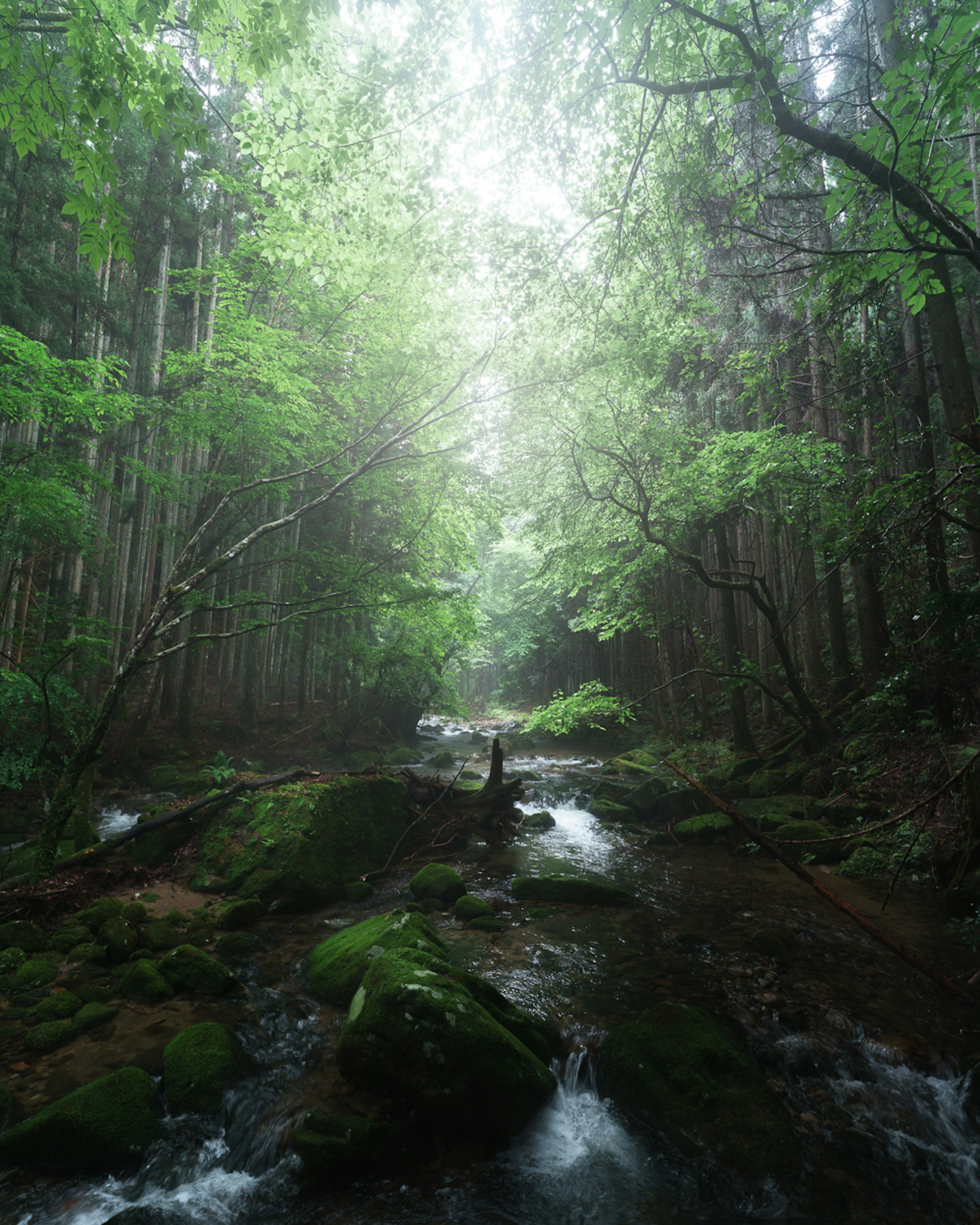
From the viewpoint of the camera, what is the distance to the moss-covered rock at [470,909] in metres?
6.51

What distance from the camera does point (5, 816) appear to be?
28.9 ft

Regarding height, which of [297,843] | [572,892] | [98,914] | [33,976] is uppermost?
[297,843]

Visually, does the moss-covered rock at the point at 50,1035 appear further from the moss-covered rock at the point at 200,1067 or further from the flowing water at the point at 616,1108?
the flowing water at the point at 616,1108

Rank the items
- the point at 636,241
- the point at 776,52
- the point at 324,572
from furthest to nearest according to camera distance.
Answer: the point at 324,572 < the point at 636,241 < the point at 776,52

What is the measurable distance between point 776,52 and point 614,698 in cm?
743

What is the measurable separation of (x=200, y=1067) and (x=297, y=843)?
3197mm

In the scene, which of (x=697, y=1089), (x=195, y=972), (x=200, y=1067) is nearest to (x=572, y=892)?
(x=697, y=1089)

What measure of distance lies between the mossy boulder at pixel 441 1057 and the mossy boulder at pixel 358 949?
0.72m

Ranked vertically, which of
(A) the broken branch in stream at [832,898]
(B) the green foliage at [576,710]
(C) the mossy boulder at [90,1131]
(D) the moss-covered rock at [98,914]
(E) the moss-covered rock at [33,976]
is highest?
(B) the green foliage at [576,710]

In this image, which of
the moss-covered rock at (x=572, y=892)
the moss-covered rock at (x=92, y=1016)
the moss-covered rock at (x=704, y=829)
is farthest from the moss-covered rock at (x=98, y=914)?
the moss-covered rock at (x=704, y=829)

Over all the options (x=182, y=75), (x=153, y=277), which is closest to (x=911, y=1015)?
(x=182, y=75)

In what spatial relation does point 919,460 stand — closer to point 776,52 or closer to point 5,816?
point 776,52

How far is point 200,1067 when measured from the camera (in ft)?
12.0

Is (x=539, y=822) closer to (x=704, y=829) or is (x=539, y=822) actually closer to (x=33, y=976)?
(x=704, y=829)
